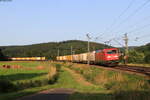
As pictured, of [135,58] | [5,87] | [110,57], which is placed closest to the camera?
[5,87]

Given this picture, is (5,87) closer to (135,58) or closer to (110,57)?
(110,57)

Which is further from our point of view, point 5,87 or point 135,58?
point 135,58

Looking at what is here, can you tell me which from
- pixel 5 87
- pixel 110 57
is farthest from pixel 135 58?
pixel 5 87

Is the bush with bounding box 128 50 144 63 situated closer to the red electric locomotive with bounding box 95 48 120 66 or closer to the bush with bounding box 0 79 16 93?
the red electric locomotive with bounding box 95 48 120 66

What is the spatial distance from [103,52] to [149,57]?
19.0 m

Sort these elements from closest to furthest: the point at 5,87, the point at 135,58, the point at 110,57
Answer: the point at 5,87 → the point at 110,57 → the point at 135,58

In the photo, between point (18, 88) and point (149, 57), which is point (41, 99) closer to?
point (18, 88)

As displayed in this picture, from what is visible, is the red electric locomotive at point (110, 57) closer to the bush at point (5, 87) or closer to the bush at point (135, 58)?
the bush at point (135, 58)

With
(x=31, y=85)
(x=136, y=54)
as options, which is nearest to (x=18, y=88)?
(x=31, y=85)

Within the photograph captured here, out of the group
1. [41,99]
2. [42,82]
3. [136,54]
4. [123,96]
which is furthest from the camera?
[136,54]

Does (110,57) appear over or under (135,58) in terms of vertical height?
under

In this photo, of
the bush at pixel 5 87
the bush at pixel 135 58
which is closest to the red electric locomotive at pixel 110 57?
the bush at pixel 135 58

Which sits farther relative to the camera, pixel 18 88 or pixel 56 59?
pixel 56 59

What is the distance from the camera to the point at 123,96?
1434 centimetres
